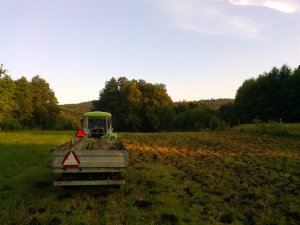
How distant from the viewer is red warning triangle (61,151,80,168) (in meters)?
10.3

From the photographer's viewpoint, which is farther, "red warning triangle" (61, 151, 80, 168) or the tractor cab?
the tractor cab

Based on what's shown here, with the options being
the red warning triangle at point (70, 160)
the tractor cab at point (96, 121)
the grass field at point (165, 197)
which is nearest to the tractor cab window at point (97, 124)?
the tractor cab at point (96, 121)

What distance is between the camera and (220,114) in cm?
9000

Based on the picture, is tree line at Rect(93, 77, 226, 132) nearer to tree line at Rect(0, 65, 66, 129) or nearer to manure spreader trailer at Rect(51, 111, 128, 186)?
tree line at Rect(0, 65, 66, 129)

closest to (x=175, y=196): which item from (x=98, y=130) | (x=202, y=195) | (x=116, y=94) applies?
(x=202, y=195)

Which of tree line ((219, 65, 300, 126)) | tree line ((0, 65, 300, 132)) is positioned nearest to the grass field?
tree line ((219, 65, 300, 126))

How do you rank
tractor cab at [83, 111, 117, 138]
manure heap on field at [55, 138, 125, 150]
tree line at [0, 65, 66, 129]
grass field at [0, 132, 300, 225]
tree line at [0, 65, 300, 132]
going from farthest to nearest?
1. tree line at [0, 65, 66, 129]
2. tree line at [0, 65, 300, 132]
3. tractor cab at [83, 111, 117, 138]
4. manure heap on field at [55, 138, 125, 150]
5. grass field at [0, 132, 300, 225]

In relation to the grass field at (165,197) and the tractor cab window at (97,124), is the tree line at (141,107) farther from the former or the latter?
the grass field at (165,197)

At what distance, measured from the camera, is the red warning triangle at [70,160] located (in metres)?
10.3

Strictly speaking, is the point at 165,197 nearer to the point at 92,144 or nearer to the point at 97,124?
the point at 92,144

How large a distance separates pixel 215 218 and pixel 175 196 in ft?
7.86

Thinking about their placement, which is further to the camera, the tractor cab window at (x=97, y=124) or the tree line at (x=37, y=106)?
the tree line at (x=37, y=106)

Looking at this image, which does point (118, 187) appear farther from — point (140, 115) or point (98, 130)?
point (140, 115)

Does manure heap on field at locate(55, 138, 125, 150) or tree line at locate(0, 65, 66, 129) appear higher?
tree line at locate(0, 65, 66, 129)
